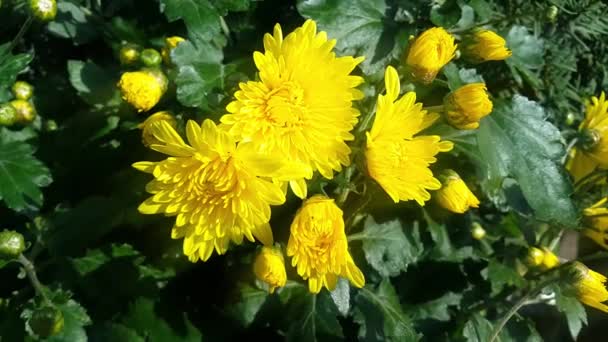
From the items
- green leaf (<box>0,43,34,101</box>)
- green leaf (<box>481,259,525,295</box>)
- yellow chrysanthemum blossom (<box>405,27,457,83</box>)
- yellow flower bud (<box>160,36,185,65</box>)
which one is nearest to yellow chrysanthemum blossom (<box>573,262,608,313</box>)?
green leaf (<box>481,259,525,295</box>)

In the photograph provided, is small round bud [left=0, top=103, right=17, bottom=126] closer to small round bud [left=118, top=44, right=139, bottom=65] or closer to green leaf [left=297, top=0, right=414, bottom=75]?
small round bud [left=118, top=44, right=139, bottom=65]

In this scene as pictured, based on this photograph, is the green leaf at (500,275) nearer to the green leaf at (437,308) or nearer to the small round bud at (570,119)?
the green leaf at (437,308)

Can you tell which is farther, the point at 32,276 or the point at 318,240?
the point at 32,276

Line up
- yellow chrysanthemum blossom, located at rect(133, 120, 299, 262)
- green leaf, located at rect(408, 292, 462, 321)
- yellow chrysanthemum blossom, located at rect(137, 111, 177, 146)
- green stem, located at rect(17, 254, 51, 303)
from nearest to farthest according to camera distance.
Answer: yellow chrysanthemum blossom, located at rect(133, 120, 299, 262), yellow chrysanthemum blossom, located at rect(137, 111, 177, 146), green stem, located at rect(17, 254, 51, 303), green leaf, located at rect(408, 292, 462, 321)

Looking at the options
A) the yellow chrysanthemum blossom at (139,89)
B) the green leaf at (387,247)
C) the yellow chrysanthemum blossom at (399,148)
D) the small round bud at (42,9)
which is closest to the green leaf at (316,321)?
the green leaf at (387,247)

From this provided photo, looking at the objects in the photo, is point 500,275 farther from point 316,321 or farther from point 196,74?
point 196,74

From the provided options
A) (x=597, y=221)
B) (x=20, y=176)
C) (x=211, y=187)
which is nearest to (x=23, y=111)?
(x=20, y=176)

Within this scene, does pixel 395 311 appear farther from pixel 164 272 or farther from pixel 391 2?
pixel 391 2
